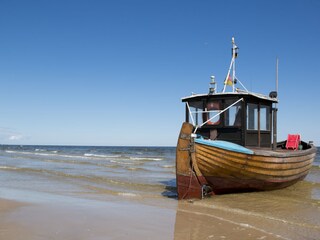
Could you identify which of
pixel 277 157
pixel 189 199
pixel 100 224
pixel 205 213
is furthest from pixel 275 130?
pixel 100 224

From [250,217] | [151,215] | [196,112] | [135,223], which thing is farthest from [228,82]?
[135,223]

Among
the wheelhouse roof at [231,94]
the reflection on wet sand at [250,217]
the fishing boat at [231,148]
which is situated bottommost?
the reflection on wet sand at [250,217]

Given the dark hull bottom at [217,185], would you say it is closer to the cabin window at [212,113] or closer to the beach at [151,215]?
the beach at [151,215]

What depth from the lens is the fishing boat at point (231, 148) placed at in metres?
8.71

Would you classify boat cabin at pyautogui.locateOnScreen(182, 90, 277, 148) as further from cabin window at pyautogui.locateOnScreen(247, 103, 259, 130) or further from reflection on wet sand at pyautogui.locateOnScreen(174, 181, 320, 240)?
reflection on wet sand at pyautogui.locateOnScreen(174, 181, 320, 240)

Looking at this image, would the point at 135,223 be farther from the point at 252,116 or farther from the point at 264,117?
the point at 264,117

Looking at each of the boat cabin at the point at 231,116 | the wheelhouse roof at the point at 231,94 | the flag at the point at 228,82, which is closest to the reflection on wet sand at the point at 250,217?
the boat cabin at the point at 231,116

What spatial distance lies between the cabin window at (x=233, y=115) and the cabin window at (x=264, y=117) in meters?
1.17

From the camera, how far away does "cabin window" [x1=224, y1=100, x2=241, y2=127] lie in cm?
992

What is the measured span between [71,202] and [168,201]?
8.15 feet

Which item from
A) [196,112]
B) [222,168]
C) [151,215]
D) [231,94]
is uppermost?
[231,94]

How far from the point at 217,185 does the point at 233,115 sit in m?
2.08

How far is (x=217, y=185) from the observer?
934cm

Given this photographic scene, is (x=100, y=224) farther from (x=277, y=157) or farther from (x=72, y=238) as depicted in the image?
(x=277, y=157)
